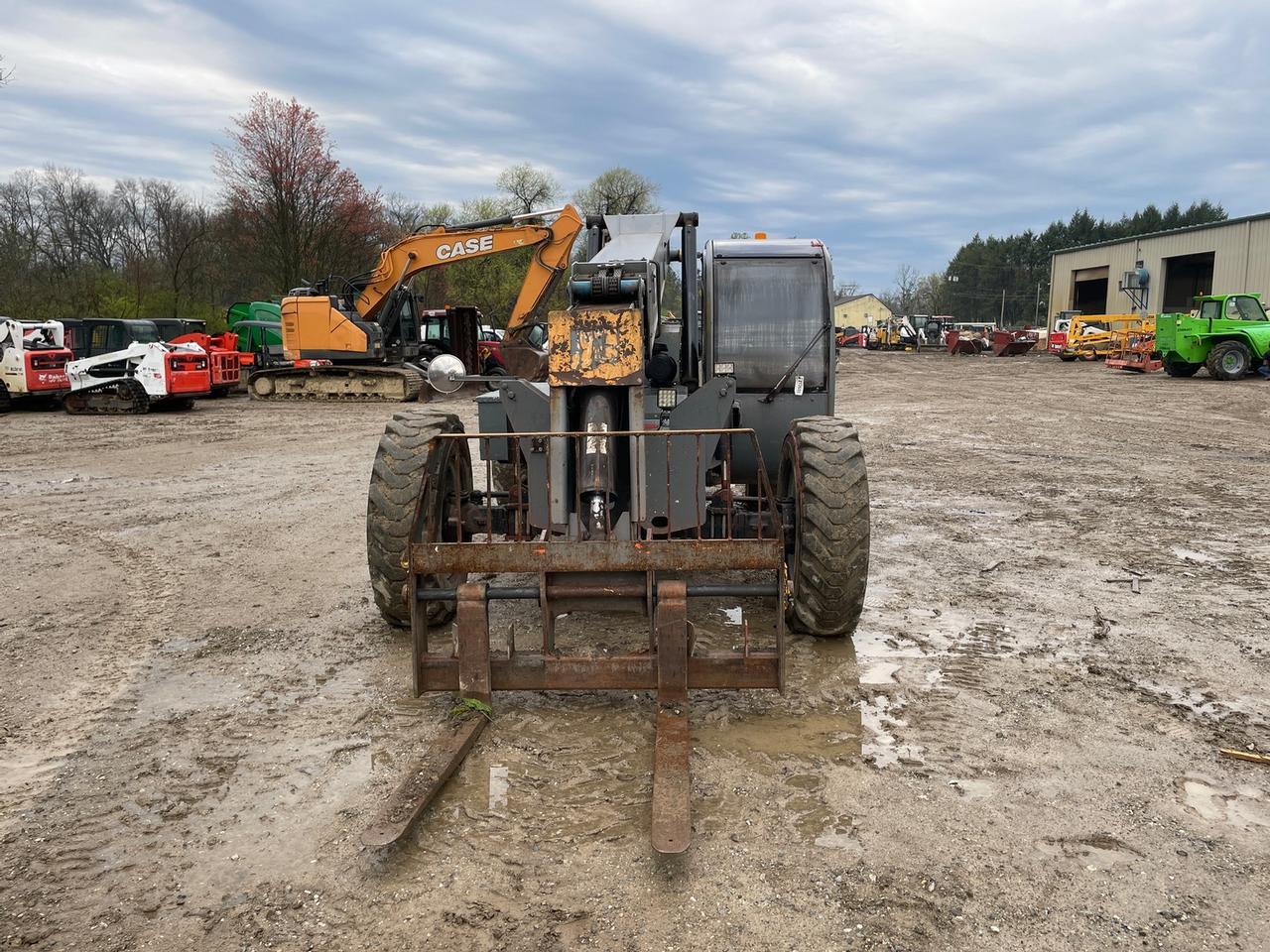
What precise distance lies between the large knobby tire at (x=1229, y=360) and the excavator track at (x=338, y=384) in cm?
2130

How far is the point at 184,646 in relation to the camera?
5449mm

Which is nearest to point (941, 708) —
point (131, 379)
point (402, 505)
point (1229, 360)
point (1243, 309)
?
point (402, 505)

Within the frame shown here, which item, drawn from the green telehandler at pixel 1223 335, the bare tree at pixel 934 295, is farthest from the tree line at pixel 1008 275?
the green telehandler at pixel 1223 335

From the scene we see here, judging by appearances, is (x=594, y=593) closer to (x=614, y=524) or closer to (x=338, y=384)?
(x=614, y=524)

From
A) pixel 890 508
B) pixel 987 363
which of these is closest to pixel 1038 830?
pixel 890 508

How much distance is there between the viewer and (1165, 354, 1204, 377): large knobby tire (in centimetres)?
2665

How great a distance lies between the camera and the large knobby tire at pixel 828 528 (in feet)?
16.1

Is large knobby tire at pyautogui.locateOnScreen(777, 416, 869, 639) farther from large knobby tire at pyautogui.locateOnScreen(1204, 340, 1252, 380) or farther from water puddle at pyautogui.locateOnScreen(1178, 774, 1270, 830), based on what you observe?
large knobby tire at pyautogui.locateOnScreen(1204, 340, 1252, 380)

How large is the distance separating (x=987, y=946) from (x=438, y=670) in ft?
8.24

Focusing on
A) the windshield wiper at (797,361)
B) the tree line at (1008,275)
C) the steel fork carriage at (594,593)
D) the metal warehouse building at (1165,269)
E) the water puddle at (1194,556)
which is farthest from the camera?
the tree line at (1008,275)

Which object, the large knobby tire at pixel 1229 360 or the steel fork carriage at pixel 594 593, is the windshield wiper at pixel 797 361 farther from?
the large knobby tire at pixel 1229 360

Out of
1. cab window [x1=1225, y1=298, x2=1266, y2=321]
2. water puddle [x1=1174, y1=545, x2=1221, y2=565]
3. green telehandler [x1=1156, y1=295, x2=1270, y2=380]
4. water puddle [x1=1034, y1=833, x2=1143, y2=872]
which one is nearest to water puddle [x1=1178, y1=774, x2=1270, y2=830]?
water puddle [x1=1034, y1=833, x2=1143, y2=872]

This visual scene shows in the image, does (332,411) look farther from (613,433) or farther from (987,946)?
(987,946)

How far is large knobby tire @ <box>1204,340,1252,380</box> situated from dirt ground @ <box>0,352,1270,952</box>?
822 inches
